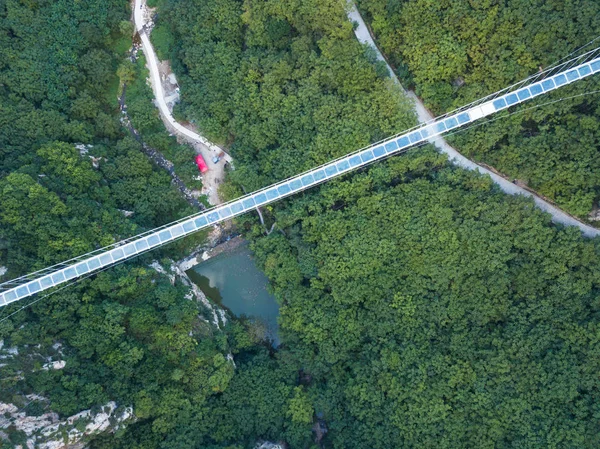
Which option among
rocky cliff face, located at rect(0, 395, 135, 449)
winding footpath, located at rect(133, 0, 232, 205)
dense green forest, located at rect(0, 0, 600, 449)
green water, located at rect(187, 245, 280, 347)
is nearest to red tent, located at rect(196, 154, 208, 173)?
winding footpath, located at rect(133, 0, 232, 205)

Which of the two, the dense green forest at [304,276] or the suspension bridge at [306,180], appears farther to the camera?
the suspension bridge at [306,180]

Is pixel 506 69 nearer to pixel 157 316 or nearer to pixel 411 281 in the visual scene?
pixel 411 281

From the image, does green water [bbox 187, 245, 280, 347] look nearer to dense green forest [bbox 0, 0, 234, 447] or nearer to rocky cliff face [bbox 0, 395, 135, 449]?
dense green forest [bbox 0, 0, 234, 447]

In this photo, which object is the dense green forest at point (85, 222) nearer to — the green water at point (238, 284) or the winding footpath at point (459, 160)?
the green water at point (238, 284)

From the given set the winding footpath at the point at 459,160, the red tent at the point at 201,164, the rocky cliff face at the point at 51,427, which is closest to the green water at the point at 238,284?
the red tent at the point at 201,164

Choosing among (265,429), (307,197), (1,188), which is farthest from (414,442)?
(1,188)

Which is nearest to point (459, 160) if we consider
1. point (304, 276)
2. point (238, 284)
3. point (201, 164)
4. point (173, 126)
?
point (304, 276)
